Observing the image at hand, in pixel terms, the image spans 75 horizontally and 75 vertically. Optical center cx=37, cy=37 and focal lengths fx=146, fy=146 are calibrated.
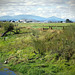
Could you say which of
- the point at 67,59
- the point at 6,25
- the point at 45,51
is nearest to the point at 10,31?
the point at 6,25

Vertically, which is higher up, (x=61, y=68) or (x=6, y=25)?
(x=6, y=25)

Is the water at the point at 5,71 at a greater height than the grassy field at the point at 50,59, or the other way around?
the grassy field at the point at 50,59

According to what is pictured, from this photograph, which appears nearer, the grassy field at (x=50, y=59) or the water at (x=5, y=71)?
the grassy field at (x=50, y=59)

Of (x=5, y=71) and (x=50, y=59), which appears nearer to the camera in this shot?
(x=5, y=71)

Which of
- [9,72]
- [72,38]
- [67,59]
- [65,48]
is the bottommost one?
[9,72]

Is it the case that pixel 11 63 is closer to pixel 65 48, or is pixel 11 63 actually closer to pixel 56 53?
pixel 56 53

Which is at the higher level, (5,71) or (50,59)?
(50,59)

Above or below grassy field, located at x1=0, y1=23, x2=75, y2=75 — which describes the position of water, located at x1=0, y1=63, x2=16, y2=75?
below

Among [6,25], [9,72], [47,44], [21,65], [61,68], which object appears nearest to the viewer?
[61,68]

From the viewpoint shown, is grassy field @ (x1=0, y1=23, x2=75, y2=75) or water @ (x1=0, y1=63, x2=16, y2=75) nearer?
grassy field @ (x1=0, y1=23, x2=75, y2=75)

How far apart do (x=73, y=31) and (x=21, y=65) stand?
6.16 m

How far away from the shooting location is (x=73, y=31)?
575 inches

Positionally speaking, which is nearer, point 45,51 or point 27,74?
point 27,74

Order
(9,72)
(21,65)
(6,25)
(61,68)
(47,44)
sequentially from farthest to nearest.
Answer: (6,25) < (47,44) < (21,65) < (9,72) < (61,68)
